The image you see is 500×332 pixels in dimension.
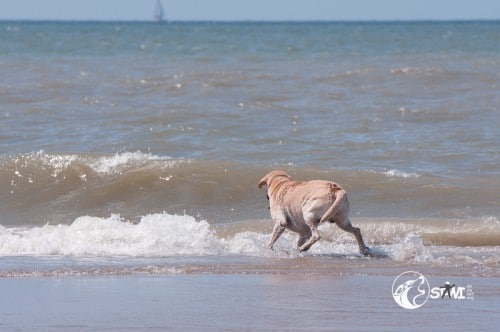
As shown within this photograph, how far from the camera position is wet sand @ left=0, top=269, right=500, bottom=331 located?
20.7 feet

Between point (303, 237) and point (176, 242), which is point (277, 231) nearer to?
point (303, 237)

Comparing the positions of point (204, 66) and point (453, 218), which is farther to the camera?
point (204, 66)

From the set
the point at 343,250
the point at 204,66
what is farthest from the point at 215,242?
the point at 204,66

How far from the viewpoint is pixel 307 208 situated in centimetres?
936

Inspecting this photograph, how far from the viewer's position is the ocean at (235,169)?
9.11 m

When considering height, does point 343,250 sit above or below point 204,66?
below

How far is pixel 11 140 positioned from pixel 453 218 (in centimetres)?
750

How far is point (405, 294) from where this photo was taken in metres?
7.28

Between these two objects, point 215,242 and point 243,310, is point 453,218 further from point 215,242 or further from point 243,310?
point 243,310

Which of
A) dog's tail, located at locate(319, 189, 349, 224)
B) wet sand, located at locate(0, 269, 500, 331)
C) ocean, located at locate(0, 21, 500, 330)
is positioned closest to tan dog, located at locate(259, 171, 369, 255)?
dog's tail, located at locate(319, 189, 349, 224)

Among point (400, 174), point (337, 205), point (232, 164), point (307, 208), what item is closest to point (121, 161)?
point (232, 164)

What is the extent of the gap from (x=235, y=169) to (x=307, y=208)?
4.36m

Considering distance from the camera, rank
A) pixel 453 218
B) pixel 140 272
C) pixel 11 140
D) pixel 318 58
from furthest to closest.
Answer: pixel 318 58
pixel 11 140
pixel 453 218
pixel 140 272

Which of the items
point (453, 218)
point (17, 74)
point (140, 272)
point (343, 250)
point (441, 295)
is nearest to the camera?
point (441, 295)
